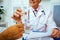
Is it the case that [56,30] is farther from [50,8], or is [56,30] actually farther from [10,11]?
[10,11]

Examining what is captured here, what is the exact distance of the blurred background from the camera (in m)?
1.06

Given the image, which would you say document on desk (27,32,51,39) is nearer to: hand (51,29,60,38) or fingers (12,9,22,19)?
hand (51,29,60,38)

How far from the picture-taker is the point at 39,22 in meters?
1.09

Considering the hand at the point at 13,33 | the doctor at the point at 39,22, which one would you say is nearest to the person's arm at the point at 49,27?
the doctor at the point at 39,22

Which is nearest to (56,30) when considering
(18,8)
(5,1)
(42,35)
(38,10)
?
(42,35)

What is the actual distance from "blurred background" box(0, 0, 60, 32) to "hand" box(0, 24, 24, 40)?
0.18 feet

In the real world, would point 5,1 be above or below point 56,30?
above

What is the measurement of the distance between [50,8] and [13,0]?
13.2 inches

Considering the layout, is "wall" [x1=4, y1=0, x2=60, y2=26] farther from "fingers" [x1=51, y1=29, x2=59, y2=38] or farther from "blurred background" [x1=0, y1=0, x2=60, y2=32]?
"fingers" [x1=51, y1=29, x2=59, y2=38]

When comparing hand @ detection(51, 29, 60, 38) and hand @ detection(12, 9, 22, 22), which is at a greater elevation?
hand @ detection(12, 9, 22, 22)

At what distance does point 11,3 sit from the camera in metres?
1.11

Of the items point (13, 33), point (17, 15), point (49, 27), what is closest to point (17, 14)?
point (17, 15)

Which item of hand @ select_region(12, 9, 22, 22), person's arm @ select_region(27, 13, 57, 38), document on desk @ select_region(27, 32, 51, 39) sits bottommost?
document on desk @ select_region(27, 32, 51, 39)

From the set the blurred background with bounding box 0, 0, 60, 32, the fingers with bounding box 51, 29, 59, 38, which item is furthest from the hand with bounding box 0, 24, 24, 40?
the fingers with bounding box 51, 29, 59, 38
